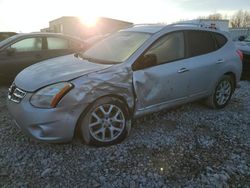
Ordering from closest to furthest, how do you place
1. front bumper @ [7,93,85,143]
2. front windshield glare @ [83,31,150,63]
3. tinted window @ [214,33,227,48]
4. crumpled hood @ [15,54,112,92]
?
front bumper @ [7,93,85,143] < crumpled hood @ [15,54,112,92] < front windshield glare @ [83,31,150,63] < tinted window @ [214,33,227,48]

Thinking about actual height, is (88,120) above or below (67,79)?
below

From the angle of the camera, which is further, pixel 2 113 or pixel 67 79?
pixel 2 113

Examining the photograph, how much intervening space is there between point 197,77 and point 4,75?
4.64 m

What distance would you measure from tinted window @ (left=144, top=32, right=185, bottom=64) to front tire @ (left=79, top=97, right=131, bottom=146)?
936 millimetres

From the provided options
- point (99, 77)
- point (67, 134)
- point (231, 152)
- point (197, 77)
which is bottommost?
point (231, 152)

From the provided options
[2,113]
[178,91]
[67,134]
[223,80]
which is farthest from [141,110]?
[2,113]

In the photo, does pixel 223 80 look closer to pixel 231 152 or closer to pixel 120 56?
pixel 231 152

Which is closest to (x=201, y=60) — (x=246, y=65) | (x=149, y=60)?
(x=149, y=60)

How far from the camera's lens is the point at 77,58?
13.2ft

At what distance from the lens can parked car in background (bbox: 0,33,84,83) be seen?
616cm

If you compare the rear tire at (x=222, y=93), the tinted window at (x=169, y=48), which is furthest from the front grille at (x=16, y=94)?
the rear tire at (x=222, y=93)

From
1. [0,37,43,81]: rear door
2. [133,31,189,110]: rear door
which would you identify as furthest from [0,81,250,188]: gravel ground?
[0,37,43,81]: rear door

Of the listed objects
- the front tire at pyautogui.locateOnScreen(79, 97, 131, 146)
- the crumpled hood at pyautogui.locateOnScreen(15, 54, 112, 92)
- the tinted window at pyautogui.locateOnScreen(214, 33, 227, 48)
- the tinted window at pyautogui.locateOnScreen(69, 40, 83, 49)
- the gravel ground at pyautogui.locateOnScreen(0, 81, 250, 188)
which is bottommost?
the gravel ground at pyautogui.locateOnScreen(0, 81, 250, 188)

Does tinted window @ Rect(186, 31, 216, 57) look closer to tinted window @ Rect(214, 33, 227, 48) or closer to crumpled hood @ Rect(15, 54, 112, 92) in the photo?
tinted window @ Rect(214, 33, 227, 48)
